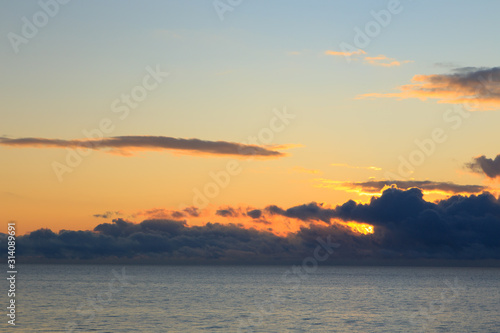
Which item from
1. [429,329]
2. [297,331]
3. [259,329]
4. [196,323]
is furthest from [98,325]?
[429,329]

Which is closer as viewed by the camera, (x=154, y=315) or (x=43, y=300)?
(x=154, y=315)

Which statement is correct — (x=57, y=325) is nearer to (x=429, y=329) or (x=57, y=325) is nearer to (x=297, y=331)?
(x=297, y=331)

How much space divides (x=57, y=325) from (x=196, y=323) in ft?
72.8

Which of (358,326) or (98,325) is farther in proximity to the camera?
(358,326)

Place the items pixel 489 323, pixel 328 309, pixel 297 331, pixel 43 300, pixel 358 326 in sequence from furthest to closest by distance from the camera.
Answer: pixel 43 300
pixel 328 309
pixel 489 323
pixel 358 326
pixel 297 331

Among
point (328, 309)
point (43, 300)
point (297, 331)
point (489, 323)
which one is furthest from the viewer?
point (43, 300)

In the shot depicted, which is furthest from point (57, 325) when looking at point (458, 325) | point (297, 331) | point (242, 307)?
point (458, 325)

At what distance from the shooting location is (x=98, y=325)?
3578 inches

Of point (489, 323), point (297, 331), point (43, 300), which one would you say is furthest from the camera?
point (43, 300)

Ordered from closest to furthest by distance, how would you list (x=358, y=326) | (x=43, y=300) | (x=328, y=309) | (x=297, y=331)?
(x=297, y=331), (x=358, y=326), (x=328, y=309), (x=43, y=300)

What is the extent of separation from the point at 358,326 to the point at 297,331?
13.5 metres

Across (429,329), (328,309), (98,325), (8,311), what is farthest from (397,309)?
(8,311)

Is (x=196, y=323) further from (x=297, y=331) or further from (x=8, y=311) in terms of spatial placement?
(x=8, y=311)

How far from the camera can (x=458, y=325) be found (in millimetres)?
100812
